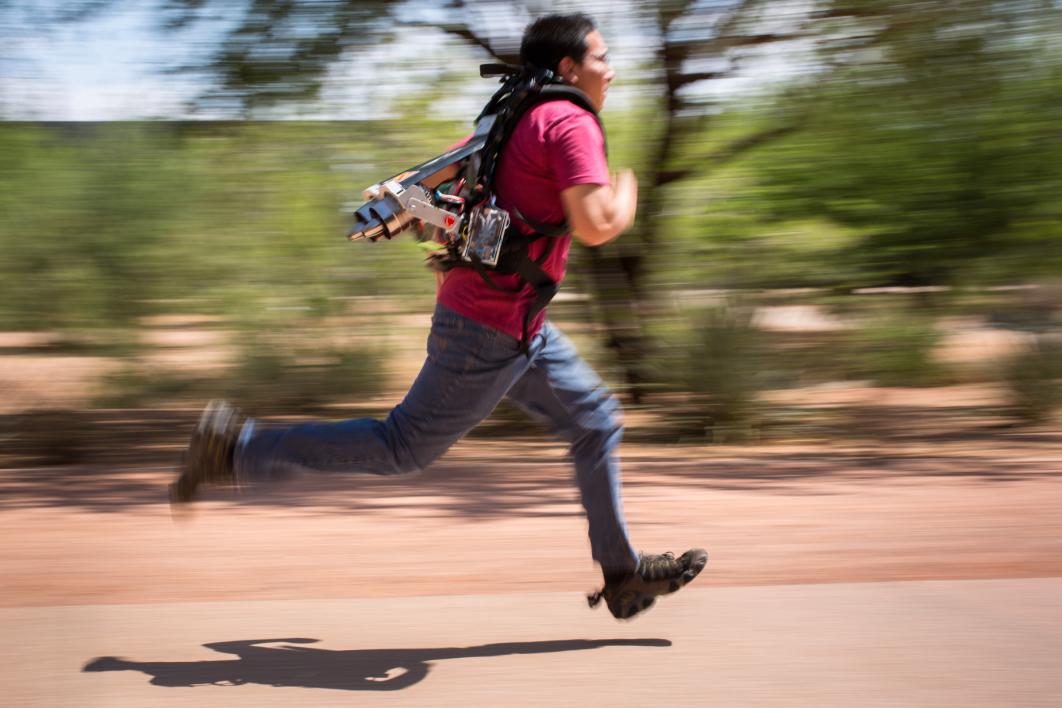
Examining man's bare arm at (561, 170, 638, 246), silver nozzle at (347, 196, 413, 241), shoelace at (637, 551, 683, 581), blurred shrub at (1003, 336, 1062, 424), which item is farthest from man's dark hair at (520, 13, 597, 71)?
blurred shrub at (1003, 336, 1062, 424)

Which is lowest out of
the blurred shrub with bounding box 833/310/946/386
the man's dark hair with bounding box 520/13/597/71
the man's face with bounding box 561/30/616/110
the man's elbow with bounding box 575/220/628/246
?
the blurred shrub with bounding box 833/310/946/386

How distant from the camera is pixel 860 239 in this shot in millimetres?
8617

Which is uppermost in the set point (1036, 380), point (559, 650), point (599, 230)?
point (599, 230)

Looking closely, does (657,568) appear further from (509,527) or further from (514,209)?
(509,527)

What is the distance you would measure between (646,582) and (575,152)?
1.37 meters

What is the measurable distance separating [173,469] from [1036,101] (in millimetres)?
6238

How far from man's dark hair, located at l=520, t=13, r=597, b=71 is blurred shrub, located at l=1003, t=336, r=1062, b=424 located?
244 inches

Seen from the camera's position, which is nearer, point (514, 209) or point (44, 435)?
point (514, 209)

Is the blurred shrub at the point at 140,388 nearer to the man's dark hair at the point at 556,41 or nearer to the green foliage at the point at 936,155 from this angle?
the green foliage at the point at 936,155

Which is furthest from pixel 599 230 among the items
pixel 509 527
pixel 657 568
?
pixel 509 527

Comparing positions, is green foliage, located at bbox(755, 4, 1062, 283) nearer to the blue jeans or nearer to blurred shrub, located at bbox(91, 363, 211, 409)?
blurred shrub, located at bbox(91, 363, 211, 409)

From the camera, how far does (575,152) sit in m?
3.38

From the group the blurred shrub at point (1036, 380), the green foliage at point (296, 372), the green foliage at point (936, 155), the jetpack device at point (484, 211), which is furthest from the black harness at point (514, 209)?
the blurred shrub at point (1036, 380)

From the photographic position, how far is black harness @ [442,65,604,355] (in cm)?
351
